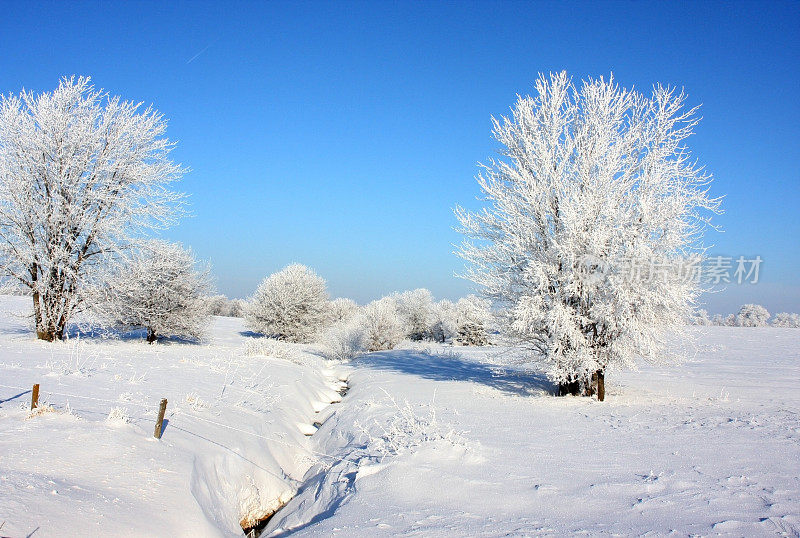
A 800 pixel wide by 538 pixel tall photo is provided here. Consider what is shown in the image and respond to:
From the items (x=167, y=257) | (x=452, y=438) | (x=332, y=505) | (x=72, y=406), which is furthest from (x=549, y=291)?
(x=167, y=257)

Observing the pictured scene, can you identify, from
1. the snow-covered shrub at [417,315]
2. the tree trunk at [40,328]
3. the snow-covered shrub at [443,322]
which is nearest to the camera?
the tree trunk at [40,328]

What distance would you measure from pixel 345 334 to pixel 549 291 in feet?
65.7

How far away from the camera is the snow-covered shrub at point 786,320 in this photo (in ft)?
209

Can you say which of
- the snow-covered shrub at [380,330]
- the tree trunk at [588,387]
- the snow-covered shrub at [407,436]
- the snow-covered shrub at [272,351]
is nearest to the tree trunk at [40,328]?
the snow-covered shrub at [272,351]

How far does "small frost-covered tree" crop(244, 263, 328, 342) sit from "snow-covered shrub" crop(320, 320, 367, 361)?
247 inches

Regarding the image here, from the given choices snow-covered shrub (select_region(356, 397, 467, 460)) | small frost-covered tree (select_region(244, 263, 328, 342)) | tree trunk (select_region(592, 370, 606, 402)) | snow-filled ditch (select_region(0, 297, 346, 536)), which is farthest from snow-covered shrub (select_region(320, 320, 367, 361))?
snow-covered shrub (select_region(356, 397, 467, 460))

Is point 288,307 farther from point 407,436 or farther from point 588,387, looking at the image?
point 407,436

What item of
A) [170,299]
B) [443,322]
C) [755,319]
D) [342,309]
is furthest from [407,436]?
[755,319]

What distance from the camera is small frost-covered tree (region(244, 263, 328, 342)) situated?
1363 inches

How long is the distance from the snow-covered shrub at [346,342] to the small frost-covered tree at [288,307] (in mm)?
6268

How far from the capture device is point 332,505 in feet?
17.2

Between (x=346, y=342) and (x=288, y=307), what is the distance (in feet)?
27.1

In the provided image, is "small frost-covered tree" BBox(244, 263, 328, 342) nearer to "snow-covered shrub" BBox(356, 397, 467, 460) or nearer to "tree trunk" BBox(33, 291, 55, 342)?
"tree trunk" BBox(33, 291, 55, 342)

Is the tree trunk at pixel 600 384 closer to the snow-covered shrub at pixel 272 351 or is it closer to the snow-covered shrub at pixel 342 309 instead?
the snow-covered shrub at pixel 272 351
